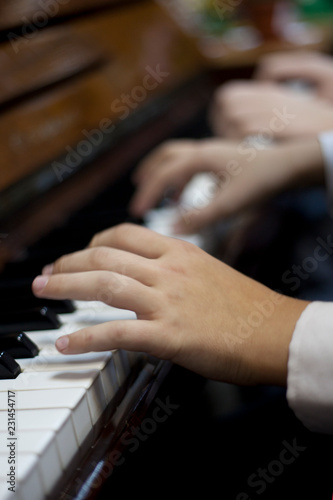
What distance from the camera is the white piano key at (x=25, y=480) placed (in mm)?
408

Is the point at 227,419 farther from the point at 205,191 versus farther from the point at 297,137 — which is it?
the point at 297,137

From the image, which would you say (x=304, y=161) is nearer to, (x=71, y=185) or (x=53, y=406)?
(x=71, y=185)

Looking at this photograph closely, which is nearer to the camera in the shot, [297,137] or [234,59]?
[297,137]

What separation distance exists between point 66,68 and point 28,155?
0.27 metres

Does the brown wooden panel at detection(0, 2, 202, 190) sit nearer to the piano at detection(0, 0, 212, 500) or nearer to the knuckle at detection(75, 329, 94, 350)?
the piano at detection(0, 0, 212, 500)

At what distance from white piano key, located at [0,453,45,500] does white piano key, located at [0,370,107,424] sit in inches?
3.6

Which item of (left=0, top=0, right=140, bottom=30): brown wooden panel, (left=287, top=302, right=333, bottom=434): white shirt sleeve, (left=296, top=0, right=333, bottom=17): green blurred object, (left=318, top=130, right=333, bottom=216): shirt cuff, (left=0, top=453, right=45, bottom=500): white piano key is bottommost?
(left=296, top=0, right=333, bottom=17): green blurred object

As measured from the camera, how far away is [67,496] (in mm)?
456

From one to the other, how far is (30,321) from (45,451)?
225 millimetres

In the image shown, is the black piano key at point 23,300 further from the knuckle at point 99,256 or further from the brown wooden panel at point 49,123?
the brown wooden panel at point 49,123

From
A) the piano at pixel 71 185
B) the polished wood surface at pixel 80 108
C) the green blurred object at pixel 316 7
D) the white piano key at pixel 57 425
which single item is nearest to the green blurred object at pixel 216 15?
the green blurred object at pixel 316 7

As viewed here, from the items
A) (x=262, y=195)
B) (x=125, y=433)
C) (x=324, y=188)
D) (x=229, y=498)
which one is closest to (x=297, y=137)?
(x=324, y=188)

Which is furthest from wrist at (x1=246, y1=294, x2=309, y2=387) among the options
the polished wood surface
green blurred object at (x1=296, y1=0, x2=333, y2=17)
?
green blurred object at (x1=296, y1=0, x2=333, y2=17)

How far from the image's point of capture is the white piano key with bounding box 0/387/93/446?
49cm
